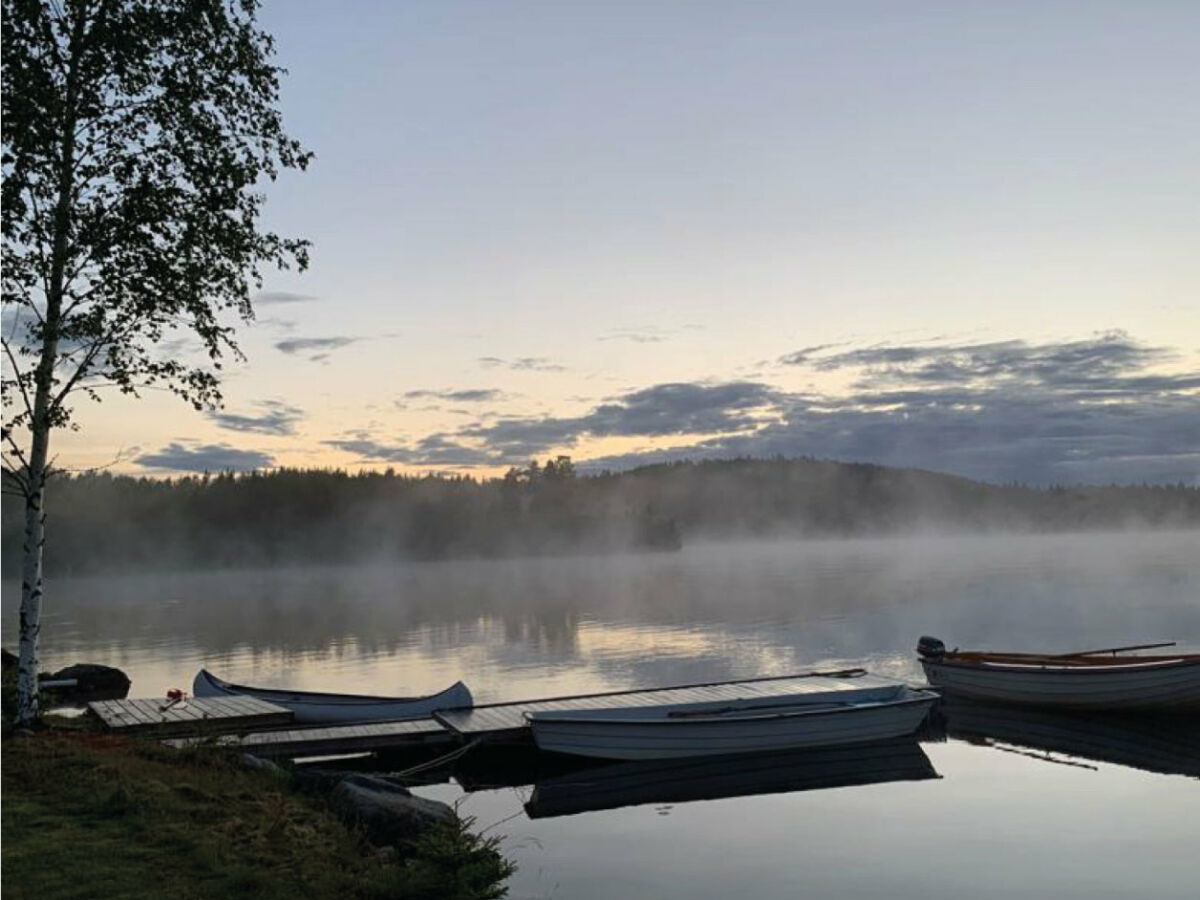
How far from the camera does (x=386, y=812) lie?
13.9m

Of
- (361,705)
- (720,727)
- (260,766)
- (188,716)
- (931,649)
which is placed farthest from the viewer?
(931,649)

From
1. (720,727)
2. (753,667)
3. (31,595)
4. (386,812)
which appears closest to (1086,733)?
(720,727)

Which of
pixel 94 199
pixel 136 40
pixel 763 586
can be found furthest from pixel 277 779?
pixel 763 586

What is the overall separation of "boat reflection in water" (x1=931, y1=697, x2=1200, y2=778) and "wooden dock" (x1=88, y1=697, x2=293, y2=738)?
16428 mm

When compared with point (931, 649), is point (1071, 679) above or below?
below

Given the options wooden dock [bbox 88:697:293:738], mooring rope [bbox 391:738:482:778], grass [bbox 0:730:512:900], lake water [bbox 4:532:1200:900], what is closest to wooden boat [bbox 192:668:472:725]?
wooden dock [bbox 88:697:293:738]

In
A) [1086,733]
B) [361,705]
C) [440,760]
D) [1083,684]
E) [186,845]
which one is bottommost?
[1086,733]

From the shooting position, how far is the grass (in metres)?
10.2

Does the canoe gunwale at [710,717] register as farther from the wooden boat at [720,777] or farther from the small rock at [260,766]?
the small rock at [260,766]

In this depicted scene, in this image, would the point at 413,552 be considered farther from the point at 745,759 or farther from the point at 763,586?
the point at 745,759

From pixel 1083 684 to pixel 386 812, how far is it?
67.9 feet

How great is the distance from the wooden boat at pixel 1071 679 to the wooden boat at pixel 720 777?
20.5 feet

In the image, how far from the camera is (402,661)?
4444cm

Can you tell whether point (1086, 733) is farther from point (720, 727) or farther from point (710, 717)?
point (710, 717)
